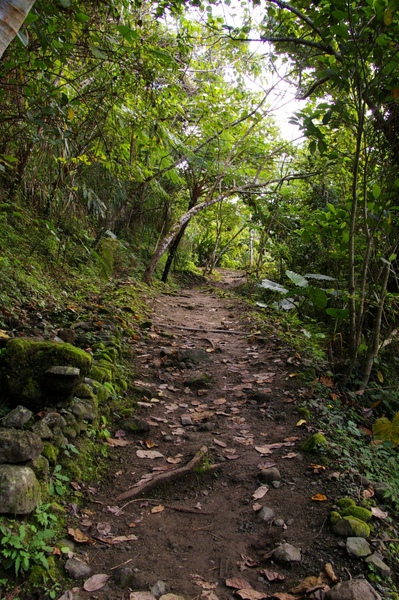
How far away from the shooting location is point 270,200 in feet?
37.9

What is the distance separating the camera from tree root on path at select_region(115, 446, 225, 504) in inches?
109

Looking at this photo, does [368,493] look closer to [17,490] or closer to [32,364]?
[17,490]

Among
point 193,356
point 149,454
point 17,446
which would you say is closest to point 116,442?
point 149,454

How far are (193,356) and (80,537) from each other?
334 cm

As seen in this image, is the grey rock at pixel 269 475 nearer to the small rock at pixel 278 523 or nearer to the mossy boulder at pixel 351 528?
the small rock at pixel 278 523

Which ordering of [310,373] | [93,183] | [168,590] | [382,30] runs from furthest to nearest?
[93,183] < [310,373] < [382,30] < [168,590]

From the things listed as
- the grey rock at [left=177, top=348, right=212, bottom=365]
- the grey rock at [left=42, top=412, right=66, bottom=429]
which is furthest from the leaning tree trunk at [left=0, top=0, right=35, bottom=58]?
the grey rock at [left=177, top=348, right=212, bottom=365]

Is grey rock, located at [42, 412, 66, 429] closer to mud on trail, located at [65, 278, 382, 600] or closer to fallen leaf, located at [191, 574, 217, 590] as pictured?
mud on trail, located at [65, 278, 382, 600]

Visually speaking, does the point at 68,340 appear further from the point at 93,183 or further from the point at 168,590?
the point at 93,183

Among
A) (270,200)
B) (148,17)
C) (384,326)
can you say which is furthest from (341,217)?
(270,200)

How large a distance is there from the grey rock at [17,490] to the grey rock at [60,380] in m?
0.78

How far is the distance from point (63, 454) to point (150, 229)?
38.0 ft

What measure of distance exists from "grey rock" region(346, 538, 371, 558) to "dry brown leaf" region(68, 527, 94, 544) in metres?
1.46

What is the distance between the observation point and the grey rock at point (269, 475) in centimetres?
296
